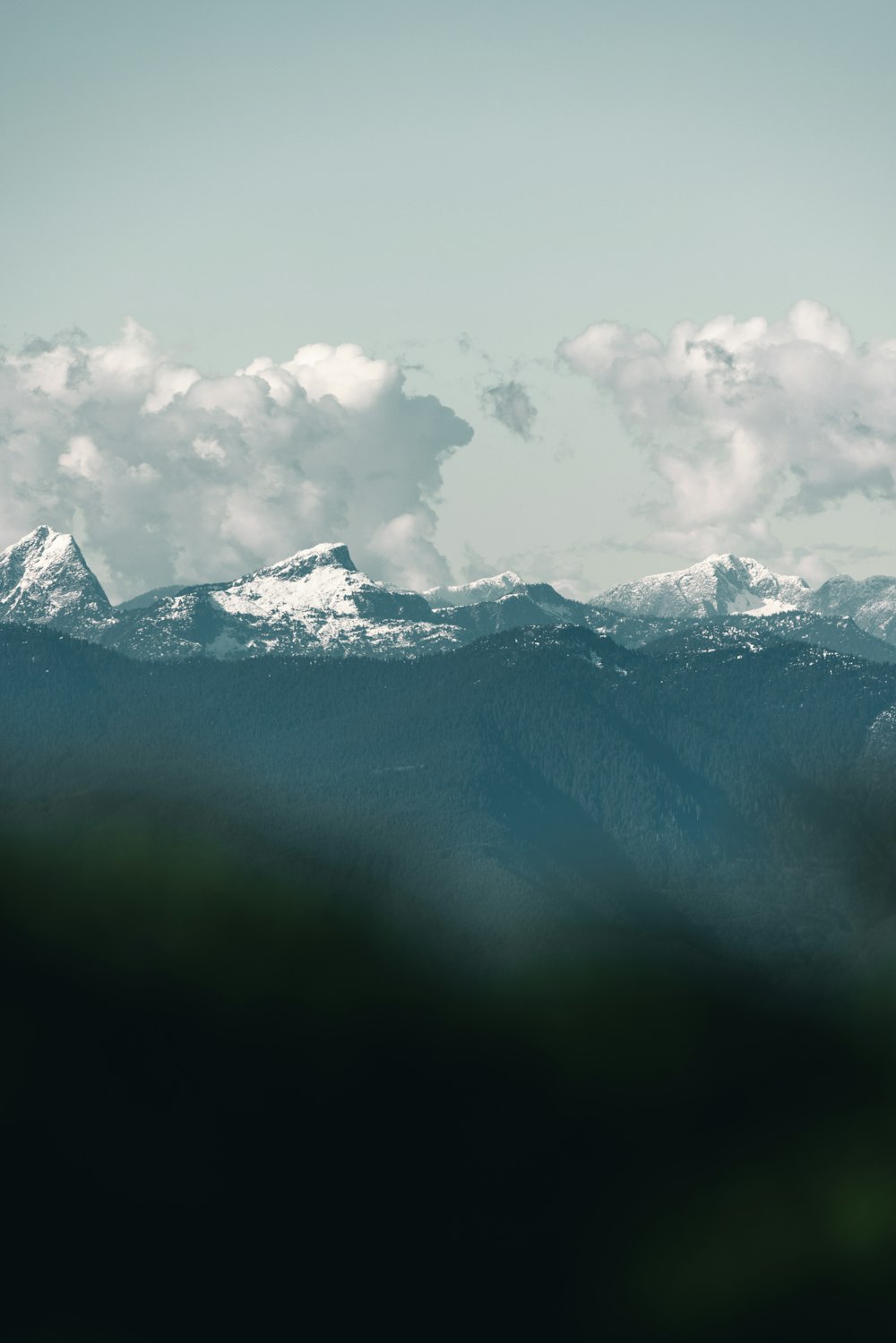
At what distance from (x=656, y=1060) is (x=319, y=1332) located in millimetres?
45262

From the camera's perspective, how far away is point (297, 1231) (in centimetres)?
17412

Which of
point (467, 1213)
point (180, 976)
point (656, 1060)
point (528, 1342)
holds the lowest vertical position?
point (528, 1342)

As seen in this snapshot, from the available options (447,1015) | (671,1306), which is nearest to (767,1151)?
(671,1306)

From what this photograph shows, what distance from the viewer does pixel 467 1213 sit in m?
181

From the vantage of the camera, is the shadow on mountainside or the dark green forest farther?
the shadow on mountainside

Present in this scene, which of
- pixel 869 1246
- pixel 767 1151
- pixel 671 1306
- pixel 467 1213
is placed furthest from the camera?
pixel 467 1213

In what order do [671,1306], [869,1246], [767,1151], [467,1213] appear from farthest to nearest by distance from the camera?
1. [467,1213]
2. [767,1151]
3. [869,1246]
4. [671,1306]

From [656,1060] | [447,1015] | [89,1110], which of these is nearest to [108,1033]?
[89,1110]

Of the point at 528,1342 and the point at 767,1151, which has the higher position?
the point at 767,1151

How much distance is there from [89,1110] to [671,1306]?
6202cm

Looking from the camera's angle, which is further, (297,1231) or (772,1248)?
(297,1231)

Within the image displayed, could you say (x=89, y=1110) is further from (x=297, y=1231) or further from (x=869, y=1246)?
(x=869, y=1246)

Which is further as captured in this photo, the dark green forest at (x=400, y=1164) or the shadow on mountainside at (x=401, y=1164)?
the shadow on mountainside at (x=401, y=1164)

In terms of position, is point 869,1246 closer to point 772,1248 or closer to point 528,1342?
point 772,1248
